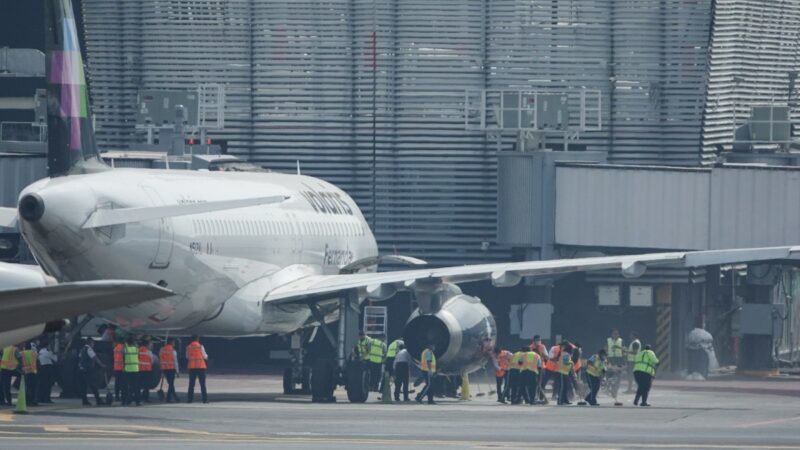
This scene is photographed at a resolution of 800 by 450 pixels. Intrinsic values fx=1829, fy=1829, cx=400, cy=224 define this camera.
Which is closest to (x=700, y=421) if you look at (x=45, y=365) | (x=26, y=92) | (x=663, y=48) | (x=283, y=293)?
(x=283, y=293)

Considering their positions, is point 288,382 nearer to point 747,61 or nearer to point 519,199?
point 519,199

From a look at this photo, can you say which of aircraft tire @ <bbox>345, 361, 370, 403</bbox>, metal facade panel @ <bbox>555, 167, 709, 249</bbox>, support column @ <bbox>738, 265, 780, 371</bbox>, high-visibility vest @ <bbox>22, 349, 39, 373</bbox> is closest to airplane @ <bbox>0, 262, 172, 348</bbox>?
high-visibility vest @ <bbox>22, 349, 39, 373</bbox>

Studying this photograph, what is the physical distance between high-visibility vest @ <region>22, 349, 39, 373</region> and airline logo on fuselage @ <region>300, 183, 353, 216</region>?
9.36 meters

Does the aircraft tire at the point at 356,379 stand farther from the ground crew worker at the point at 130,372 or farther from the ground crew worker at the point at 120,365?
the ground crew worker at the point at 120,365

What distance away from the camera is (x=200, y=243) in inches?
1452

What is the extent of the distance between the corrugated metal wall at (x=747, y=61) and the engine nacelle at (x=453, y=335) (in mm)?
17803

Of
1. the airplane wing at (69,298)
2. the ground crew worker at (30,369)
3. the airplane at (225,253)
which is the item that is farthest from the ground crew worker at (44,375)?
the airplane wing at (69,298)

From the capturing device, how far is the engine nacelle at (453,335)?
3991cm

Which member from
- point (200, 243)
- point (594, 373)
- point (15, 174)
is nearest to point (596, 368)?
point (594, 373)

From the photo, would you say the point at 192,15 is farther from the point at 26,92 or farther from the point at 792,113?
the point at 792,113

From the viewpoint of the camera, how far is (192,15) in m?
57.0

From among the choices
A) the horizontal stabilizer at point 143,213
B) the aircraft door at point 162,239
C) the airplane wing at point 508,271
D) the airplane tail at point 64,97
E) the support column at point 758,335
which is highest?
the airplane tail at point 64,97

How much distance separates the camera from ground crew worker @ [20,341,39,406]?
36.9 metres

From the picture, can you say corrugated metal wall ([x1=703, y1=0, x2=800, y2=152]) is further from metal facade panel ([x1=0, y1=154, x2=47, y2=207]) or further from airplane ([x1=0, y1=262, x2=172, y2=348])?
airplane ([x1=0, y1=262, x2=172, y2=348])
